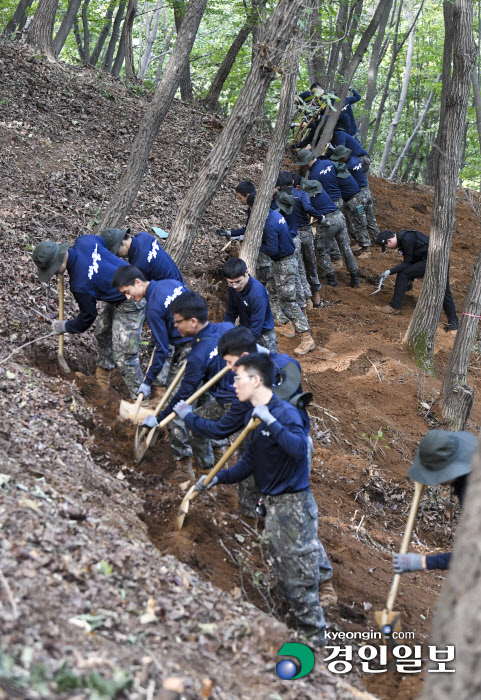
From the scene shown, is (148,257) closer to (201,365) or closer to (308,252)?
(201,365)

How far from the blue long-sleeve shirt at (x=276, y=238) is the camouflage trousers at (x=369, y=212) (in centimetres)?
406

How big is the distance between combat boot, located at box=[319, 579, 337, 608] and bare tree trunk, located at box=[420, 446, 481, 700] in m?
2.43

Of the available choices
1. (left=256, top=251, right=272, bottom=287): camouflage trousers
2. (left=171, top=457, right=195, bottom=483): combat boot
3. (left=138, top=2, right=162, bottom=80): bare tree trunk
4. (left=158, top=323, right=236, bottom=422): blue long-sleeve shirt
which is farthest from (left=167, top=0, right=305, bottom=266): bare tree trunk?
(left=138, top=2, right=162, bottom=80): bare tree trunk

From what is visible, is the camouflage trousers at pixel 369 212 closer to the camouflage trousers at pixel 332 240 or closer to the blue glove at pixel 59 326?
the camouflage trousers at pixel 332 240

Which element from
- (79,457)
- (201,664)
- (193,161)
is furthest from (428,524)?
(193,161)

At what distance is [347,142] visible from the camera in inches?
531

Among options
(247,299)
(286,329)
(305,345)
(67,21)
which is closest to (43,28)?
Result: (67,21)

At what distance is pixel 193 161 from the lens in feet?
43.7

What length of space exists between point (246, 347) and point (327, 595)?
2.05 metres

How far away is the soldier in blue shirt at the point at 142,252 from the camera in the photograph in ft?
23.0

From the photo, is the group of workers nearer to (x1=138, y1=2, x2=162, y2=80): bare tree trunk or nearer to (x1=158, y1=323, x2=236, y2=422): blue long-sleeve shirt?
(x1=158, y1=323, x2=236, y2=422): blue long-sleeve shirt

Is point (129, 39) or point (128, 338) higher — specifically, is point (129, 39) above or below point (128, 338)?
above

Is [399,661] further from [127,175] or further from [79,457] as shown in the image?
[127,175]

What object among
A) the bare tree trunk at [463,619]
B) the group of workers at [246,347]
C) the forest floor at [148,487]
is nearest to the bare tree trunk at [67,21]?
the forest floor at [148,487]
